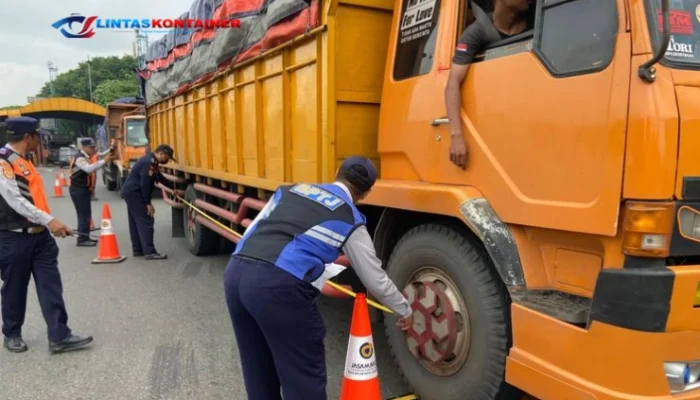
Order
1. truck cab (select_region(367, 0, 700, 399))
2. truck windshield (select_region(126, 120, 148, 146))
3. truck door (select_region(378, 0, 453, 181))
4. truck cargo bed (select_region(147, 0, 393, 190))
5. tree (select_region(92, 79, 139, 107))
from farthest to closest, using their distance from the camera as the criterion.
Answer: tree (select_region(92, 79, 139, 107))
truck windshield (select_region(126, 120, 148, 146))
truck cargo bed (select_region(147, 0, 393, 190))
truck door (select_region(378, 0, 453, 181))
truck cab (select_region(367, 0, 700, 399))

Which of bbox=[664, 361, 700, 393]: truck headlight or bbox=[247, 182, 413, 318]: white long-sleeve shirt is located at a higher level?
bbox=[247, 182, 413, 318]: white long-sleeve shirt

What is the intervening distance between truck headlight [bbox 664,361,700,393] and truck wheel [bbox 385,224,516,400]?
26.0 inches

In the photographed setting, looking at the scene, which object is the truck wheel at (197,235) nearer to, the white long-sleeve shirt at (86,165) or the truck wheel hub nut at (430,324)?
the white long-sleeve shirt at (86,165)

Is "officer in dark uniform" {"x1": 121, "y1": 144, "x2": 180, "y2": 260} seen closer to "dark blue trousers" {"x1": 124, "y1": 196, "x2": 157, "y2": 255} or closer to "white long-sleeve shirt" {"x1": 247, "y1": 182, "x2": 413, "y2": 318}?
"dark blue trousers" {"x1": 124, "y1": 196, "x2": 157, "y2": 255}

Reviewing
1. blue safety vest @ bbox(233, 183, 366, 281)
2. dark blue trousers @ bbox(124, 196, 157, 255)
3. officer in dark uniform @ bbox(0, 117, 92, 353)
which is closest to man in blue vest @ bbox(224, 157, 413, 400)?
blue safety vest @ bbox(233, 183, 366, 281)

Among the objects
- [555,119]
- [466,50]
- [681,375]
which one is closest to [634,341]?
[681,375]

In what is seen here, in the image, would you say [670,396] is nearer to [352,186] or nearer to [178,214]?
[352,186]

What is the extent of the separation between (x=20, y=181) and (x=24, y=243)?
0.47 meters

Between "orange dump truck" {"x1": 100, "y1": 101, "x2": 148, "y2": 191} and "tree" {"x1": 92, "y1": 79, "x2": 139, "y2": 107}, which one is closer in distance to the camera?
"orange dump truck" {"x1": 100, "y1": 101, "x2": 148, "y2": 191}

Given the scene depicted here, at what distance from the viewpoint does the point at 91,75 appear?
70.1 m

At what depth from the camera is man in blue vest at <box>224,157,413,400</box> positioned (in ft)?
7.34

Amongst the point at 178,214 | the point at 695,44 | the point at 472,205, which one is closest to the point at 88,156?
the point at 178,214

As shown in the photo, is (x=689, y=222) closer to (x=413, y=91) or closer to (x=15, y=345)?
(x=413, y=91)

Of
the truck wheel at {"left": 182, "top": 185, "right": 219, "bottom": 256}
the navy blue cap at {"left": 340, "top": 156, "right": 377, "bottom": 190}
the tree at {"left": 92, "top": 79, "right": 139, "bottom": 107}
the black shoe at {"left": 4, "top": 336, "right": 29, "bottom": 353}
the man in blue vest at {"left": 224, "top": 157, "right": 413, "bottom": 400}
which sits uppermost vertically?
the tree at {"left": 92, "top": 79, "right": 139, "bottom": 107}
